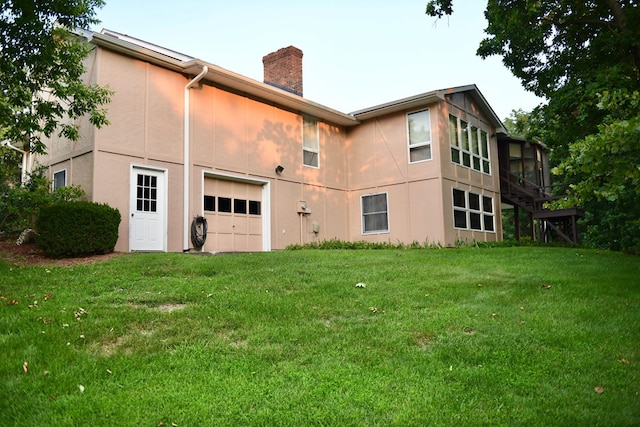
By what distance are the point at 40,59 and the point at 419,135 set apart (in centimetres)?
1085

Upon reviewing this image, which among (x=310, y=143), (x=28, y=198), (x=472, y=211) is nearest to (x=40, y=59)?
Answer: (x=28, y=198)

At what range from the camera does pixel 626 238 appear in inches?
989

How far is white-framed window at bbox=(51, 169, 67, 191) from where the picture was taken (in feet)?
38.6

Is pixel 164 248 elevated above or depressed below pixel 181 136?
below

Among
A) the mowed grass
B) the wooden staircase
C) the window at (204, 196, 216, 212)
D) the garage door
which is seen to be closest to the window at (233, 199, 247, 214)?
the garage door

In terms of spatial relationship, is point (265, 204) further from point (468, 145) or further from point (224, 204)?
point (468, 145)

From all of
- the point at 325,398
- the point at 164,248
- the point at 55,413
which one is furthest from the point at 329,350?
the point at 164,248

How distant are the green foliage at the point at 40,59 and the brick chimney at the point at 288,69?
304 inches

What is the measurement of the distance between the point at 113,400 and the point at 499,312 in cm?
413

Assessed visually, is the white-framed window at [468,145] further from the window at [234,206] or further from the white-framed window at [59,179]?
the white-framed window at [59,179]

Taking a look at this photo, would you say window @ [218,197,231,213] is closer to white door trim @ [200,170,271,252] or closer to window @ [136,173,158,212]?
white door trim @ [200,170,271,252]

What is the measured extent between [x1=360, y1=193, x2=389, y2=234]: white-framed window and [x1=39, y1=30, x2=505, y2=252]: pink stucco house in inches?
1.7

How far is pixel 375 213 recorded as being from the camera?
16.4 meters

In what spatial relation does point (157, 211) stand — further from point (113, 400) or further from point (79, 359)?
point (113, 400)
